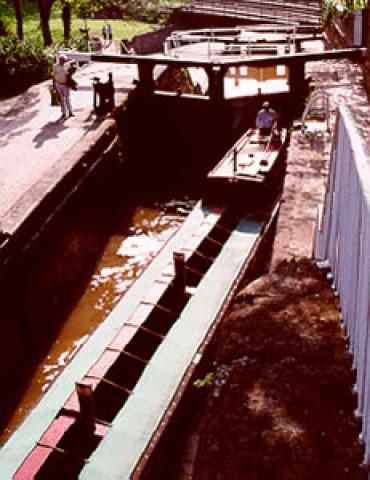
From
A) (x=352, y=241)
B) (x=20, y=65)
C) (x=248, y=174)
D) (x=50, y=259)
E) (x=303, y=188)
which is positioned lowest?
(x=50, y=259)

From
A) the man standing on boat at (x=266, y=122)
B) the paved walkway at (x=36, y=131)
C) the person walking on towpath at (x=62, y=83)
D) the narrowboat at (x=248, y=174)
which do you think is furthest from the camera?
the person walking on towpath at (x=62, y=83)

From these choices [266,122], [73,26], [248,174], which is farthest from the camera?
[73,26]

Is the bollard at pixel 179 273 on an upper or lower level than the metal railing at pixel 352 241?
lower

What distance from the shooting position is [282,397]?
320 centimetres

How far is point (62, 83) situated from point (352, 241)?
1609 cm

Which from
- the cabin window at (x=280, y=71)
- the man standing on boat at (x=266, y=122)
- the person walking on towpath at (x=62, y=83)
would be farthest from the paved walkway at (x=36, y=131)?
the cabin window at (x=280, y=71)

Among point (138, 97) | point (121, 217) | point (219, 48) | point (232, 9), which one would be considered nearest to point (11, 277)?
point (121, 217)

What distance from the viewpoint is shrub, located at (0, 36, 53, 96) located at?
74.7ft

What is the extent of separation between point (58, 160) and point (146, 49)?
58.5ft

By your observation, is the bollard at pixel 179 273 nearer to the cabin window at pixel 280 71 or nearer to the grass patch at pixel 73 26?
the cabin window at pixel 280 71

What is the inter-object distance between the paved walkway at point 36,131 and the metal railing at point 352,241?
28.9ft

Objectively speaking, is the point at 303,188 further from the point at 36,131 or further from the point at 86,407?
the point at 36,131

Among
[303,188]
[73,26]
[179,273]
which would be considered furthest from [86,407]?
[73,26]

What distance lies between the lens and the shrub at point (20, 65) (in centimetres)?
2278
